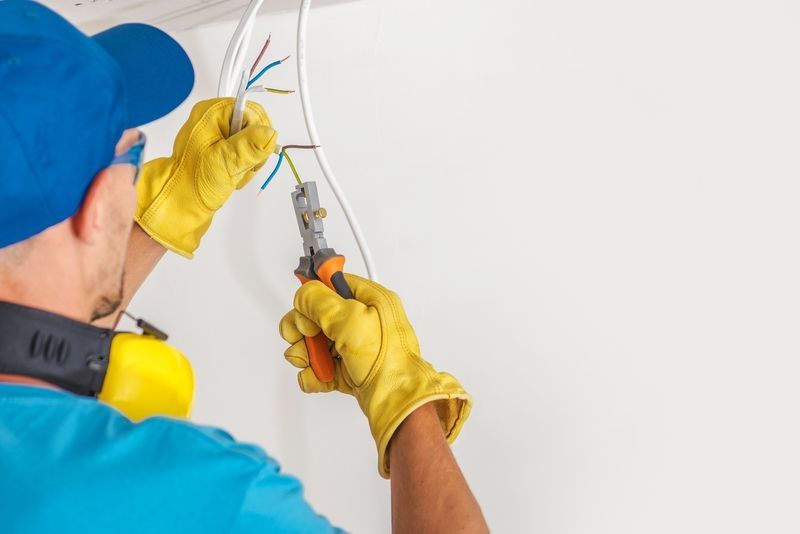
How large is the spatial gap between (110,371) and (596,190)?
2.75 feet

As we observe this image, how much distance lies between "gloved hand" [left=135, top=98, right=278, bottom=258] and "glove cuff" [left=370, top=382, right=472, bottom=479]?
1.42 feet

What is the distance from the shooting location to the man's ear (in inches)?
31.4

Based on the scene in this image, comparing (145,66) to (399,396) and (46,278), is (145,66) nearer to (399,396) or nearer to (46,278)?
(46,278)

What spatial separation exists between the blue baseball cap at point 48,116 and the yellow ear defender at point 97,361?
0.09m

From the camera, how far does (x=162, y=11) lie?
149cm

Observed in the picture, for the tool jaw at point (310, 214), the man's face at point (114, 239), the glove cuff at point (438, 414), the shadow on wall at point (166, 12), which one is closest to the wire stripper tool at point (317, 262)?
the tool jaw at point (310, 214)

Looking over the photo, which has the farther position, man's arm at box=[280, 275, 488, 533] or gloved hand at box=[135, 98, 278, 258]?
gloved hand at box=[135, 98, 278, 258]

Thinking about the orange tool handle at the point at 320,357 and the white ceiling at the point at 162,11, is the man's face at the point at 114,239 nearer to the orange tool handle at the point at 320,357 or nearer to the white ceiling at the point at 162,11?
the orange tool handle at the point at 320,357

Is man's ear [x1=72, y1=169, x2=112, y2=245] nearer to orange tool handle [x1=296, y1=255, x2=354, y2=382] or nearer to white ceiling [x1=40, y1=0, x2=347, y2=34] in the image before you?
orange tool handle [x1=296, y1=255, x2=354, y2=382]

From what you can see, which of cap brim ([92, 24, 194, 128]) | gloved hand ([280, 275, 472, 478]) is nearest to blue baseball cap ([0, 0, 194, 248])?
cap brim ([92, 24, 194, 128])

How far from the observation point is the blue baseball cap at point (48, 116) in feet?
2.36

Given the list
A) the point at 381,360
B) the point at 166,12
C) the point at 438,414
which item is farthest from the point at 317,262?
the point at 166,12

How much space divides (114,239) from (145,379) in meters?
0.19

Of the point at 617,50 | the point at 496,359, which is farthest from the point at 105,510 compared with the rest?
the point at 617,50
